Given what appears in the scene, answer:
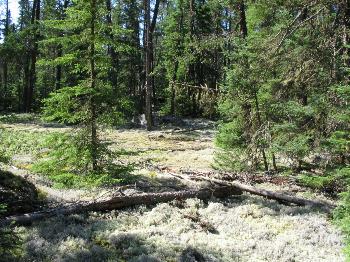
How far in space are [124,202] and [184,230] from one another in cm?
202

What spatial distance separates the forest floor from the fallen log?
24 cm

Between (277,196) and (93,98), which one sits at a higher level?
(93,98)

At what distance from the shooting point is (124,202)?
36.7 ft

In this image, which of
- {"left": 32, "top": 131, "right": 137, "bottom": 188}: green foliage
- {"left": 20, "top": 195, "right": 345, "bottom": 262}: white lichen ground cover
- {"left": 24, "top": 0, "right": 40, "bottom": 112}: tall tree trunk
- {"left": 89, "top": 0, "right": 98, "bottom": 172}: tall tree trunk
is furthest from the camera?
{"left": 24, "top": 0, "right": 40, "bottom": 112}: tall tree trunk

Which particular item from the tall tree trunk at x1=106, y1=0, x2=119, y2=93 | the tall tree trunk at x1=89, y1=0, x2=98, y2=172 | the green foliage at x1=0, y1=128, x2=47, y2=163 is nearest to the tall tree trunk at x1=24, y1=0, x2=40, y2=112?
the tall tree trunk at x1=106, y1=0, x2=119, y2=93

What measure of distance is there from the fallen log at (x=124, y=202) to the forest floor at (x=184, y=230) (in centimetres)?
24

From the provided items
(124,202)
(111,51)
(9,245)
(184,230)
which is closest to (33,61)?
(111,51)

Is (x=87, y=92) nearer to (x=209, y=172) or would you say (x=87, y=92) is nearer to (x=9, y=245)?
(x=209, y=172)

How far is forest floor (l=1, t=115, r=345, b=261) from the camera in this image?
338 inches

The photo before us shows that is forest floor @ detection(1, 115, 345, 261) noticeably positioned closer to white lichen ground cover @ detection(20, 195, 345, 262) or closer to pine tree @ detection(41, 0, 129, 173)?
white lichen ground cover @ detection(20, 195, 345, 262)

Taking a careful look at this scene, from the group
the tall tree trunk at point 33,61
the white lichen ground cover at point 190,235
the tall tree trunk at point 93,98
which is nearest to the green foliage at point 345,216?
the white lichen ground cover at point 190,235

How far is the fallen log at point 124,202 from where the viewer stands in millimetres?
9422

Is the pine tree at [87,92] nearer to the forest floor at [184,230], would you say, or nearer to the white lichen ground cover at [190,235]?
the forest floor at [184,230]

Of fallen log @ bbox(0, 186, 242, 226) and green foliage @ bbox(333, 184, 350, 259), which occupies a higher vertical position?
green foliage @ bbox(333, 184, 350, 259)
